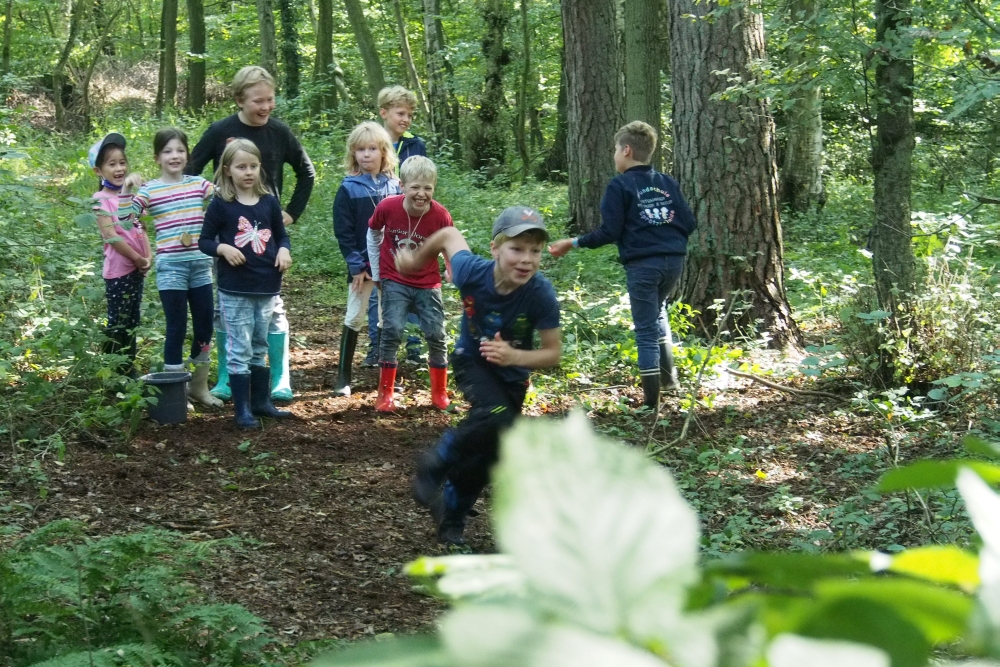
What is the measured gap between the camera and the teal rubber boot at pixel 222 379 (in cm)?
680

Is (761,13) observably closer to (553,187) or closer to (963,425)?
(963,425)

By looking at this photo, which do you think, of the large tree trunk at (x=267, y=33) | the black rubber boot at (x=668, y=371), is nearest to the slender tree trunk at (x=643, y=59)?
the black rubber boot at (x=668, y=371)

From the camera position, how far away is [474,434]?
176 inches

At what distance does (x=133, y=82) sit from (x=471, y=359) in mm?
31994

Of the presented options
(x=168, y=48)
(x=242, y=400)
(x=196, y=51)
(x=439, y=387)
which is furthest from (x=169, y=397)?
(x=168, y=48)

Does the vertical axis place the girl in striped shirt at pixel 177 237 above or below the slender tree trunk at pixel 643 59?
below

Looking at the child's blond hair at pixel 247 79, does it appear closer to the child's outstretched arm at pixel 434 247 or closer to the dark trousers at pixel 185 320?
the dark trousers at pixel 185 320

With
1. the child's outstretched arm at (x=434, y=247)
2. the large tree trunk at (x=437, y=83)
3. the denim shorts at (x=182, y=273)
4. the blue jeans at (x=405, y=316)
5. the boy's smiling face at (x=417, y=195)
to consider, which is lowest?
the blue jeans at (x=405, y=316)

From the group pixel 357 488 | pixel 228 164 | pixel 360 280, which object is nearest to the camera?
pixel 357 488

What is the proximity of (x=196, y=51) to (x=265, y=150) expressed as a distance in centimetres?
1970

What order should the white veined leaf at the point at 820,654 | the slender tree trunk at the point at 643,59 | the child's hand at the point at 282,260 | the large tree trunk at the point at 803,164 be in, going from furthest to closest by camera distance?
1. the large tree trunk at the point at 803,164
2. the slender tree trunk at the point at 643,59
3. the child's hand at the point at 282,260
4. the white veined leaf at the point at 820,654

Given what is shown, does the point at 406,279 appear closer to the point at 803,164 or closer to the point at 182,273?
the point at 182,273

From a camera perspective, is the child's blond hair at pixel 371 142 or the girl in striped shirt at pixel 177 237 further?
the child's blond hair at pixel 371 142

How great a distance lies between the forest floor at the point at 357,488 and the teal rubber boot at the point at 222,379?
10.8 inches
